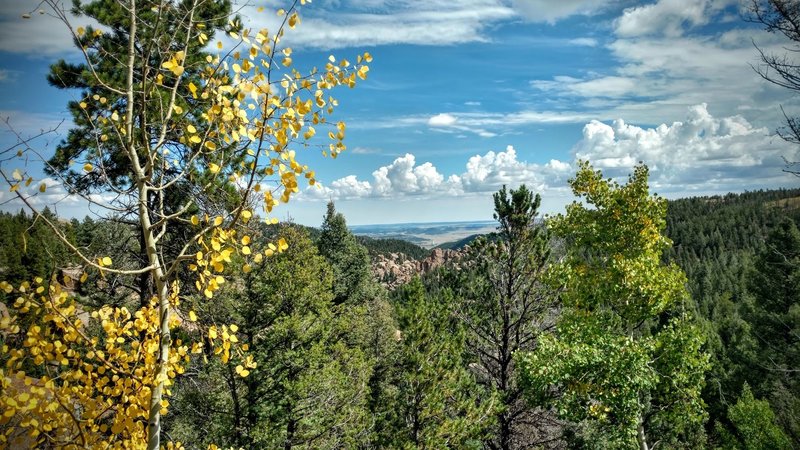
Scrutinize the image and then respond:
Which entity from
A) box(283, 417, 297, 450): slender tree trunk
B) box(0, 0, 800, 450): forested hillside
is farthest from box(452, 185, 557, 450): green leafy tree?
box(283, 417, 297, 450): slender tree trunk

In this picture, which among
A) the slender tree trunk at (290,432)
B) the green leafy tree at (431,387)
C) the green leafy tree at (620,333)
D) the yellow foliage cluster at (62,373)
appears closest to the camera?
the yellow foliage cluster at (62,373)

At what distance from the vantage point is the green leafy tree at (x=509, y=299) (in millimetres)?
12312

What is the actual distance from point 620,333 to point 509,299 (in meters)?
3.89

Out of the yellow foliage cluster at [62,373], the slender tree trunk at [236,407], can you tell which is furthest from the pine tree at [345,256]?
the yellow foliage cluster at [62,373]

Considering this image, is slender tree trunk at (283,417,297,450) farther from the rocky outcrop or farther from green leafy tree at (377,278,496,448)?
the rocky outcrop

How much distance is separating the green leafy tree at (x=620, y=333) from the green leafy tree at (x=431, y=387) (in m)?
3.49

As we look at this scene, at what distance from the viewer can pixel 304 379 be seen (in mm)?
11297

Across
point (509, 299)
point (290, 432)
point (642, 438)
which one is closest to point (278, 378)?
point (290, 432)

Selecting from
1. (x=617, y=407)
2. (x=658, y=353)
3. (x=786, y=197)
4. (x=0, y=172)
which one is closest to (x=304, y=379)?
(x=617, y=407)

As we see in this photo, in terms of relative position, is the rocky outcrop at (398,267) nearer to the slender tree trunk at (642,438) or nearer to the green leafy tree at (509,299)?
the green leafy tree at (509,299)

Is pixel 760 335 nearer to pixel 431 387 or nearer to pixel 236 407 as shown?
pixel 431 387

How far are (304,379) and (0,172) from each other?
9700 mm

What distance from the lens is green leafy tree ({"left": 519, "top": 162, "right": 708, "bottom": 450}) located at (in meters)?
8.10

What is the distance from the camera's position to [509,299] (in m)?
12.6
